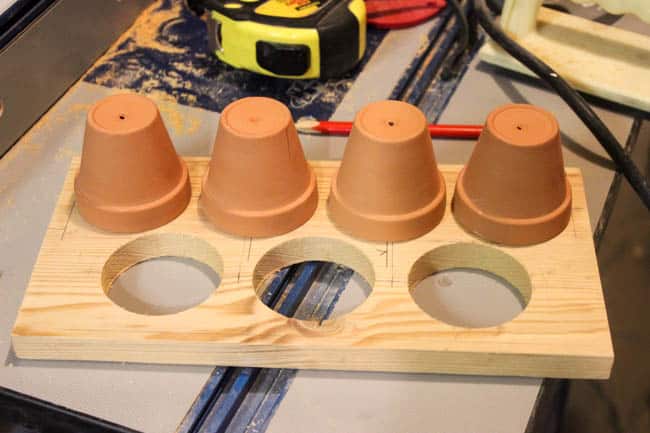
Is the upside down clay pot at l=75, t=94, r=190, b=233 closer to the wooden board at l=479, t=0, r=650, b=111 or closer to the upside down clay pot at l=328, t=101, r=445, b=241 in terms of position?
the upside down clay pot at l=328, t=101, r=445, b=241

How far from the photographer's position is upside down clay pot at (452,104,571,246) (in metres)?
0.67

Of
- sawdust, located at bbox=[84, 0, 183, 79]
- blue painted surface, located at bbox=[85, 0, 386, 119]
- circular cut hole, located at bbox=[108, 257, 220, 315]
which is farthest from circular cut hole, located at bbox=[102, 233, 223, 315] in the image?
sawdust, located at bbox=[84, 0, 183, 79]

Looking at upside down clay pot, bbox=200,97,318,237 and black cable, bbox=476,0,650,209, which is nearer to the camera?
upside down clay pot, bbox=200,97,318,237

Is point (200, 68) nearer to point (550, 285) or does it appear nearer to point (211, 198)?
point (211, 198)

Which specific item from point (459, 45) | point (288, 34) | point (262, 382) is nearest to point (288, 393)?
point (262, 382)

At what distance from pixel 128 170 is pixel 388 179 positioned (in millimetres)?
242

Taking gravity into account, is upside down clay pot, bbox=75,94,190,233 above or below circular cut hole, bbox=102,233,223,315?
above

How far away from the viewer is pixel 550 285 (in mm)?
675

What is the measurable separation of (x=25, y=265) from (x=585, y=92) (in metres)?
0.68

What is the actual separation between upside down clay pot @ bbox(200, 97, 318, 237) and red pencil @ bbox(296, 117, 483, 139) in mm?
159

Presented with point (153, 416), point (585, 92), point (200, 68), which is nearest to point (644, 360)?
point (585, 92)

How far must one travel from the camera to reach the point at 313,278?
744 millimetres

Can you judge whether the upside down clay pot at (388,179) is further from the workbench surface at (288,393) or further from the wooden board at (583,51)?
the wooden board at (583,51)

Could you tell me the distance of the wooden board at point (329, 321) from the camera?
628 millimetres
